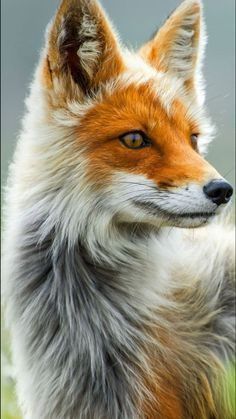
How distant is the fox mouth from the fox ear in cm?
91

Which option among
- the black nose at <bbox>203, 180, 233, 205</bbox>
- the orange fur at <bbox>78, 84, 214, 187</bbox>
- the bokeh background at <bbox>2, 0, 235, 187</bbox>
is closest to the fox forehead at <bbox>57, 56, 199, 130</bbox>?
the orange fur at <bbox>78, 84, 214, 187</bbox>

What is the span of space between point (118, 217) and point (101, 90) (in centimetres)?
85

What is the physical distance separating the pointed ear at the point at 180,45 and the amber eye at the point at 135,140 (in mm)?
896

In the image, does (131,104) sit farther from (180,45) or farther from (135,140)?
(180,45)

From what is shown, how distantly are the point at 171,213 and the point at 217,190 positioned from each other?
327mm

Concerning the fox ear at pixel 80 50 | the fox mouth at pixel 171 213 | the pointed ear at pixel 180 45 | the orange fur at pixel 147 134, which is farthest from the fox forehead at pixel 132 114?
the pointed ear at pixel 180 45

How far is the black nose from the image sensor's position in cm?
565

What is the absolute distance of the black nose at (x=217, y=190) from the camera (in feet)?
18.5

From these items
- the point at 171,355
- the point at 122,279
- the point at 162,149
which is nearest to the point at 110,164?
the point at 162,149

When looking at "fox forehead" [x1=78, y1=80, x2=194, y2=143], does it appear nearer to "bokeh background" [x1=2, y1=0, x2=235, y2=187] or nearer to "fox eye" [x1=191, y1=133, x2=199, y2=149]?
"fox eye" [x1=191, y1=133, x2=199, y2=149]

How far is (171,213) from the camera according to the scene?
19.0 feet

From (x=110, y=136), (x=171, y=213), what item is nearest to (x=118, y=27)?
(x=110, y=136)

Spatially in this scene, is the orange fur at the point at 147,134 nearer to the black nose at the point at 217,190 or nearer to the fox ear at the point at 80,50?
the black nose at the point at 217,190

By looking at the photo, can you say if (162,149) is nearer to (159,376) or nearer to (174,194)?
(174,194)
